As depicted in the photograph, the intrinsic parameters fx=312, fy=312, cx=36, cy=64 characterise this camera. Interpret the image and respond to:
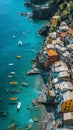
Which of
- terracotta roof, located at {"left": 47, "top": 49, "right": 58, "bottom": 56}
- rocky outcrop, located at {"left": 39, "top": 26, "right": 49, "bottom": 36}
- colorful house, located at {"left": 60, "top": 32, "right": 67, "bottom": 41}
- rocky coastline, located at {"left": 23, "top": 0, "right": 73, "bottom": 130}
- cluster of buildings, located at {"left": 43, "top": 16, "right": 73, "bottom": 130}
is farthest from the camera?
rocky outcrop, located at {"left": 39, "top": 26, "right": 49, "bottom": 36}

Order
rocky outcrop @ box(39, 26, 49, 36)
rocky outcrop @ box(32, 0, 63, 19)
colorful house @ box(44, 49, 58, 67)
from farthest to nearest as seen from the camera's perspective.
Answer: rocky outcrop @ box(32, 0, 63, 19), rocky outcrop @ box(39, 26, 49, 36), colorful house @ box(44, 49, 58, 67)

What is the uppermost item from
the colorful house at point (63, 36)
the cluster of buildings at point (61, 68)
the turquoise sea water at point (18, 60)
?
the colorful house at point (63, 36)

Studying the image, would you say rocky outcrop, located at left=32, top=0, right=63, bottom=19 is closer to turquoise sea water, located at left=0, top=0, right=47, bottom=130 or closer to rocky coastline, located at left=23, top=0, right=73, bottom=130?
rocky coastline, located at left=23, top=0, right=73, bottom=130

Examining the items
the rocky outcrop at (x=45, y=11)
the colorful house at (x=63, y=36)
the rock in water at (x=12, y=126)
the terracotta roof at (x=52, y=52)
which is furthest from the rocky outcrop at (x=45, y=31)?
the rock in water at (x=12, y=126)

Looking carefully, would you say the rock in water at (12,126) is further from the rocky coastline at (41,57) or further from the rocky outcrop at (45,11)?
the rocky outcrop at (45,11)

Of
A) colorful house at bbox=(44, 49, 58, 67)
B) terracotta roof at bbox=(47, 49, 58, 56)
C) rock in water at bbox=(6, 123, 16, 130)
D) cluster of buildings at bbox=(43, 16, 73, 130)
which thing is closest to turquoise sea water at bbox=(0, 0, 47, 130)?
→ rock in water at bbox=(6, 123, 16, 130)

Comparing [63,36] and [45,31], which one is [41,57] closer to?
[63,36]
